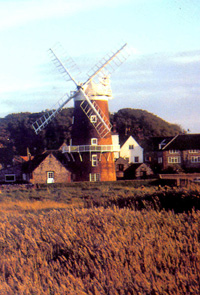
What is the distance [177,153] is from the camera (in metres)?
73.8

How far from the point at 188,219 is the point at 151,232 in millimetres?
1529

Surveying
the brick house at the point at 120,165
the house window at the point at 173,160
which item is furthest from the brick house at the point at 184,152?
the brick house at the point at 120,165

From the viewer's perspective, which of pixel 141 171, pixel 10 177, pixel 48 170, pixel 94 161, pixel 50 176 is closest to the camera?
pixel 94 161

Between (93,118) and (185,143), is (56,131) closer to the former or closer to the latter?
(185,143)

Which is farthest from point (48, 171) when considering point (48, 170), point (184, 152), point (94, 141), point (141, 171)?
point (184, 152)

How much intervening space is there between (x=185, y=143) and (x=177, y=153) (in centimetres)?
213

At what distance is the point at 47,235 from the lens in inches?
416

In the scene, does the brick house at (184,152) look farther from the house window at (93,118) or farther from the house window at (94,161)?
the house window at (93,118)

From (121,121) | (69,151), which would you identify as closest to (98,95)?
(69,151)

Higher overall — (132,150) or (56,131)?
(56,131)

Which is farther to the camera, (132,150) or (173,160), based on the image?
(132,150)

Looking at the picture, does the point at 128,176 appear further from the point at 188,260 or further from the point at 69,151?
the point at 188,260

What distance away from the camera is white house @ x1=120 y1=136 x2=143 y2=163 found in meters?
76.8

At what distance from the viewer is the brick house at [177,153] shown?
72.8 meters
